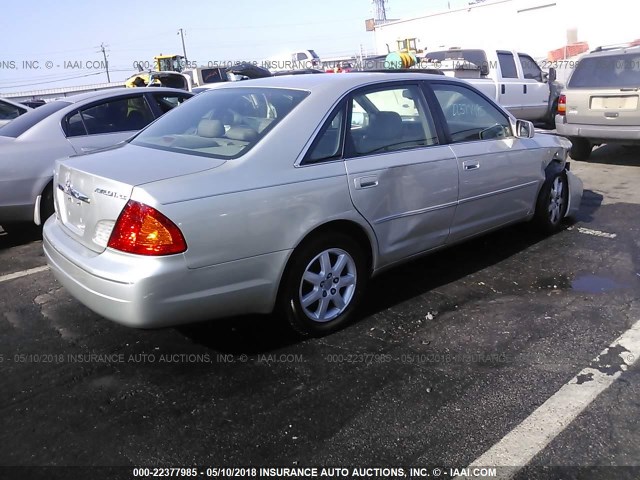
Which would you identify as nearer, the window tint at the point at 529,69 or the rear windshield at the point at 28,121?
the rear windshield at the point at 28,121

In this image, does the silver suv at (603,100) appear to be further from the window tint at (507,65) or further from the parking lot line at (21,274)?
the parking lot line at (21,274)

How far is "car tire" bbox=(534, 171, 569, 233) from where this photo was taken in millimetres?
5152

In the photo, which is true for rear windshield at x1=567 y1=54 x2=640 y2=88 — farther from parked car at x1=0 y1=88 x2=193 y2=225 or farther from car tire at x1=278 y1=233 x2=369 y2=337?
car tire at x1=278 y1=233 x2=369 y2=337

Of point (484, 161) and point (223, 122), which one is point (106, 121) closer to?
point (223, 122)

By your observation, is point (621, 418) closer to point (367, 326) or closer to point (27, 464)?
point (367, 326)

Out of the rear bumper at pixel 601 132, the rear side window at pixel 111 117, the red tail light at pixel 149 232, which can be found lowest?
the rear bumper at pixel 601 132

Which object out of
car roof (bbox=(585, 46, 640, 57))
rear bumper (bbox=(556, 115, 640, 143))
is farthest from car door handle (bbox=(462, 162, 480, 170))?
car roof (bbox=(585, 46, 640, 57))

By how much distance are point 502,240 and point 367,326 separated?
228 centimetres

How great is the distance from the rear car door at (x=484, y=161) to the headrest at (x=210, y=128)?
5.38 feet

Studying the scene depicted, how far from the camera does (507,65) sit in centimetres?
1185

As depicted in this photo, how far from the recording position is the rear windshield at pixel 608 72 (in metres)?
8.15

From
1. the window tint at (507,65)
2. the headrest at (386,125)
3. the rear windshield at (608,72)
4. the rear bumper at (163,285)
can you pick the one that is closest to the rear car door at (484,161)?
the headrest at (386,125)

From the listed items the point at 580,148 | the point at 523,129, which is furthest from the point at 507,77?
the point at 523,129

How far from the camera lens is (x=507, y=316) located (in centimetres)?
377
